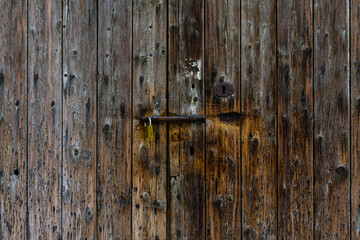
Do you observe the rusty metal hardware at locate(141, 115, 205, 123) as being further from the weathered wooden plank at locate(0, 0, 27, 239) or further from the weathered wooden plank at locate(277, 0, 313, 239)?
the weathered wooden plank at locate(0, 0, 27, 239)

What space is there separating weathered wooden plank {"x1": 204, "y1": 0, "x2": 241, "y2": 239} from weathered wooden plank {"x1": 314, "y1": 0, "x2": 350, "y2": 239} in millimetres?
372

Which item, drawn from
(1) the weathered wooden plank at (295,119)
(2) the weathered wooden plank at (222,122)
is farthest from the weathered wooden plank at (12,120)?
(1) the weathered wooden plank at (295,119)

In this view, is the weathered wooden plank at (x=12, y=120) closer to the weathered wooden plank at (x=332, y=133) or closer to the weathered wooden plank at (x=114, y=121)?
the weathered wooden plank at (x=114, y=121)

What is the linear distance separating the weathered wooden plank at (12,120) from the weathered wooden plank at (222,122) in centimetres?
87

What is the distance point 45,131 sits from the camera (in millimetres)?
1494

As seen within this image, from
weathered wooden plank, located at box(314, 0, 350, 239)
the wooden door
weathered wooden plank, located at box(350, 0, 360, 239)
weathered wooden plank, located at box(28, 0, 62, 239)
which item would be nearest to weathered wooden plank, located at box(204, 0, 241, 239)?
the wooden door

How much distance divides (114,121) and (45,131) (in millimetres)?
331

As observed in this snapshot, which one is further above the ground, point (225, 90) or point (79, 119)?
point (225, 90)

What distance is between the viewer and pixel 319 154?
4.81 feet

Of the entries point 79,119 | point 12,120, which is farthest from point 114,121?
point 12,120

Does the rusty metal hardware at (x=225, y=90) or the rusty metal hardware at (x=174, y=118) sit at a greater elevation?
the rusty metal hardware at (x=225, y=90)

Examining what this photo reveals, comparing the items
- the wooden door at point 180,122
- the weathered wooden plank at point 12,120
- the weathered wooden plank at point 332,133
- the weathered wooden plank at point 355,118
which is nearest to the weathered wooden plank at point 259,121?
the wooden door at point 180,122

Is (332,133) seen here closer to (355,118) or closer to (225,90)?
(355,118)

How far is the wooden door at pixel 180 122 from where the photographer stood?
1.47m
